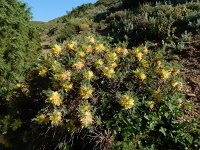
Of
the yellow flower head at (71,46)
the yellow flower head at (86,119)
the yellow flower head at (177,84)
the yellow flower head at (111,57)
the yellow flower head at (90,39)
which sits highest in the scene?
the yellow flower head at (71,46)

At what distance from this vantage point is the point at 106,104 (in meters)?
5.55

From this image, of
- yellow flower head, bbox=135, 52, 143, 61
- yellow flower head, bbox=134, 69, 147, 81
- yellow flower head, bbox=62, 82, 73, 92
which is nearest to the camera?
yellow flower head, bbox=62, 82, 73, 92

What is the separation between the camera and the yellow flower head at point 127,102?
5.35 m

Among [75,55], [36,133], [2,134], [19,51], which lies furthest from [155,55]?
[19,51]

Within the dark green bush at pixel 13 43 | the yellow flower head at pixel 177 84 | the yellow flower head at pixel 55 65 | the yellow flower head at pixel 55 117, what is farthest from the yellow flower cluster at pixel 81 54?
the dark green bush at pixel 13 43

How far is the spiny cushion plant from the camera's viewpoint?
17.8 feet

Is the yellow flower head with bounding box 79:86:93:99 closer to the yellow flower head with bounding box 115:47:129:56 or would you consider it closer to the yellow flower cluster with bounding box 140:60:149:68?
the yellow flower cluster with bounding box 140:60:149:68

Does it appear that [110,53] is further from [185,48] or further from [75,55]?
[185,48]

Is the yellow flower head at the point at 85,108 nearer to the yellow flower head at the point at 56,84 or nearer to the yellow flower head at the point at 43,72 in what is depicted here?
the yellow flower head at the point at 56,84

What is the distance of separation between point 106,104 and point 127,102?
322 mm

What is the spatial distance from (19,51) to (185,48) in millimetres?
3897

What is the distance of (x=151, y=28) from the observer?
28.3 ft

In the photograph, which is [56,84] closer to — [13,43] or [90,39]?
[90,39]

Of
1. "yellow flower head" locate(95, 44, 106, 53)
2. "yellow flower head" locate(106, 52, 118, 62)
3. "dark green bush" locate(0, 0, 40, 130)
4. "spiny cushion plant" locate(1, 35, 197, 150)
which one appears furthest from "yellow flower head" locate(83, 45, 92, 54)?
"dark green bush" locate(0, 0, 40, 130)
